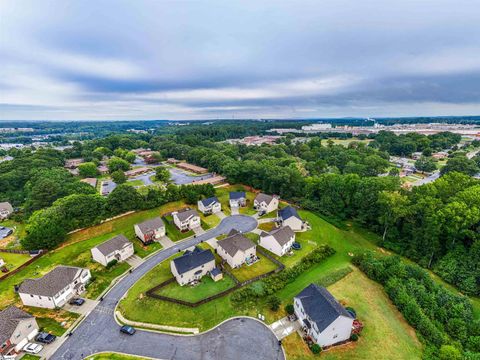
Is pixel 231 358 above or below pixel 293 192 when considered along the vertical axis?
below

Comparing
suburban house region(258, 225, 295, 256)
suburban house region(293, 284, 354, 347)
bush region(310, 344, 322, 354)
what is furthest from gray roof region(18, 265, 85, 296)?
bush region(310, 344, 322, 354)

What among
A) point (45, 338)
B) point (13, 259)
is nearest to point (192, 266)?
point (45, 338)

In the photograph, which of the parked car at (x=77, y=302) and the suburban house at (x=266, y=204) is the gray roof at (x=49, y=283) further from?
the suburban house at (x=266, y=204)

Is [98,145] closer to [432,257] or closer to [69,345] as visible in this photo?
[69,345]

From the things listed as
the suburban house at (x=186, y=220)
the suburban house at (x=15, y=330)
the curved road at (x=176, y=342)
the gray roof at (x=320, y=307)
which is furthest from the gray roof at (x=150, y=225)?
the gray roof at (x=320, y=307)

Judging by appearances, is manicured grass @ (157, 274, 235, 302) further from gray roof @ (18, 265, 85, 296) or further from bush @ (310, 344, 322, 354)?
bush @ (310, 344, 322, 354)

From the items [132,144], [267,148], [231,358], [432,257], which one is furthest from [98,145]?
[432,257]

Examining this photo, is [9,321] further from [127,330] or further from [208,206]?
[208,206]
